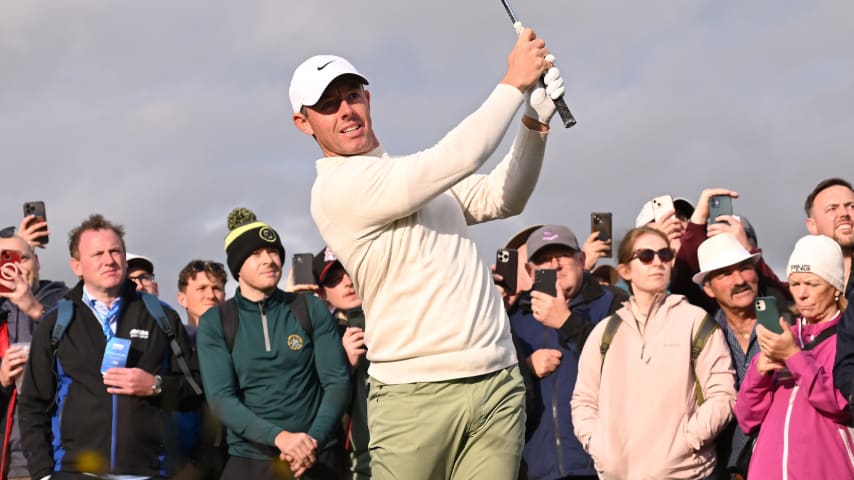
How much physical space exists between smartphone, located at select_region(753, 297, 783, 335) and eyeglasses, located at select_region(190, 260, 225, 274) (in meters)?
5.84

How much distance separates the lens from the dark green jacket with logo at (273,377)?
331 inches

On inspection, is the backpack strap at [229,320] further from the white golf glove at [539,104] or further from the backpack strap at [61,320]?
the white golf glove at [539,104]

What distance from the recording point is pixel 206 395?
859 centimetres

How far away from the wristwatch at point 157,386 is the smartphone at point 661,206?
412 centimetres

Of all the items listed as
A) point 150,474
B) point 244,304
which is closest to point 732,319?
point 244,304

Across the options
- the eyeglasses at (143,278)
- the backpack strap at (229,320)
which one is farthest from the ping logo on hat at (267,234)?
the eyeglasses at (143,278)

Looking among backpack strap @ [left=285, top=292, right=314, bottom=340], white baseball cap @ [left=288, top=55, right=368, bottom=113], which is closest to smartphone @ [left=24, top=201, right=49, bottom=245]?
backpack strap @ [left=285, top=292, right=314, bottom=340]

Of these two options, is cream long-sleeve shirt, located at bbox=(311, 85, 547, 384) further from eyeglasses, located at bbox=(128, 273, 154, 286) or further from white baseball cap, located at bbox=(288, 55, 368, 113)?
eyeglasses, located at bbox=(128, 273, 154, 286)

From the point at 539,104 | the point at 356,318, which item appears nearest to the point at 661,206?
the point at 356,318

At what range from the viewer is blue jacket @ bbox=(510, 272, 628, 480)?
8.43m

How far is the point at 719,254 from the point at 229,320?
3.66 metres

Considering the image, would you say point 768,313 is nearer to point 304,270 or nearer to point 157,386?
point 157,386

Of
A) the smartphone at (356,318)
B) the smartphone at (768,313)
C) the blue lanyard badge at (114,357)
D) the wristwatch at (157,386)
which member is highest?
the smartphone at (356,318)

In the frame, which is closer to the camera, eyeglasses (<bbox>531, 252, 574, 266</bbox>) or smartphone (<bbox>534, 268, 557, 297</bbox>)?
smartphone (<bbox>534, 268, 557, 297</bbox>)
